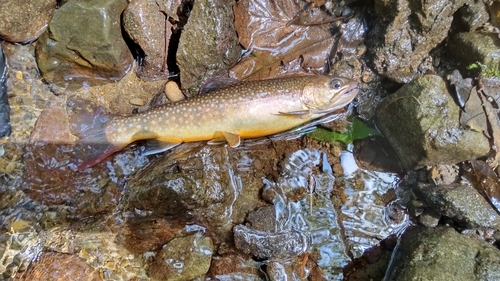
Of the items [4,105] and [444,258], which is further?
[4,105]

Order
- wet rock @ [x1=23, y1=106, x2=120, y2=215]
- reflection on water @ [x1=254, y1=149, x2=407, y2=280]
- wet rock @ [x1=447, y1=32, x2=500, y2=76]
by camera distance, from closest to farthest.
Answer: wet rock @ [x1=447, y1=32, x2=500, y2=76] → reflection on water @ [x1=254, y1=149, x2=407, y2=280] → wet rock @ [x1=23, y1=106, x2=120, y2=215]

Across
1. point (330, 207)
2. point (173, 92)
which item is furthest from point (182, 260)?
point (173, 92)

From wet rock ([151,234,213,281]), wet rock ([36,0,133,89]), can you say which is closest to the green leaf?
wet rock ([151,234,213,281])

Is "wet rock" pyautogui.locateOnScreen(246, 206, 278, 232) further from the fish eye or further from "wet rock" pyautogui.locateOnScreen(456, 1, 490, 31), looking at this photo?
"wet rock" pyautogui.locateOnScreen(456, 1, 490, 31)

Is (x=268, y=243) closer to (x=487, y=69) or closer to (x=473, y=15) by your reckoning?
(x=487, y=69)

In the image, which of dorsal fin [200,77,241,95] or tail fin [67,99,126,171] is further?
dorsal fin [200,77,241,95]

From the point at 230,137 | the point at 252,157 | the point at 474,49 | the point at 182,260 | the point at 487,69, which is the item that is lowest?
the point at 182,260
